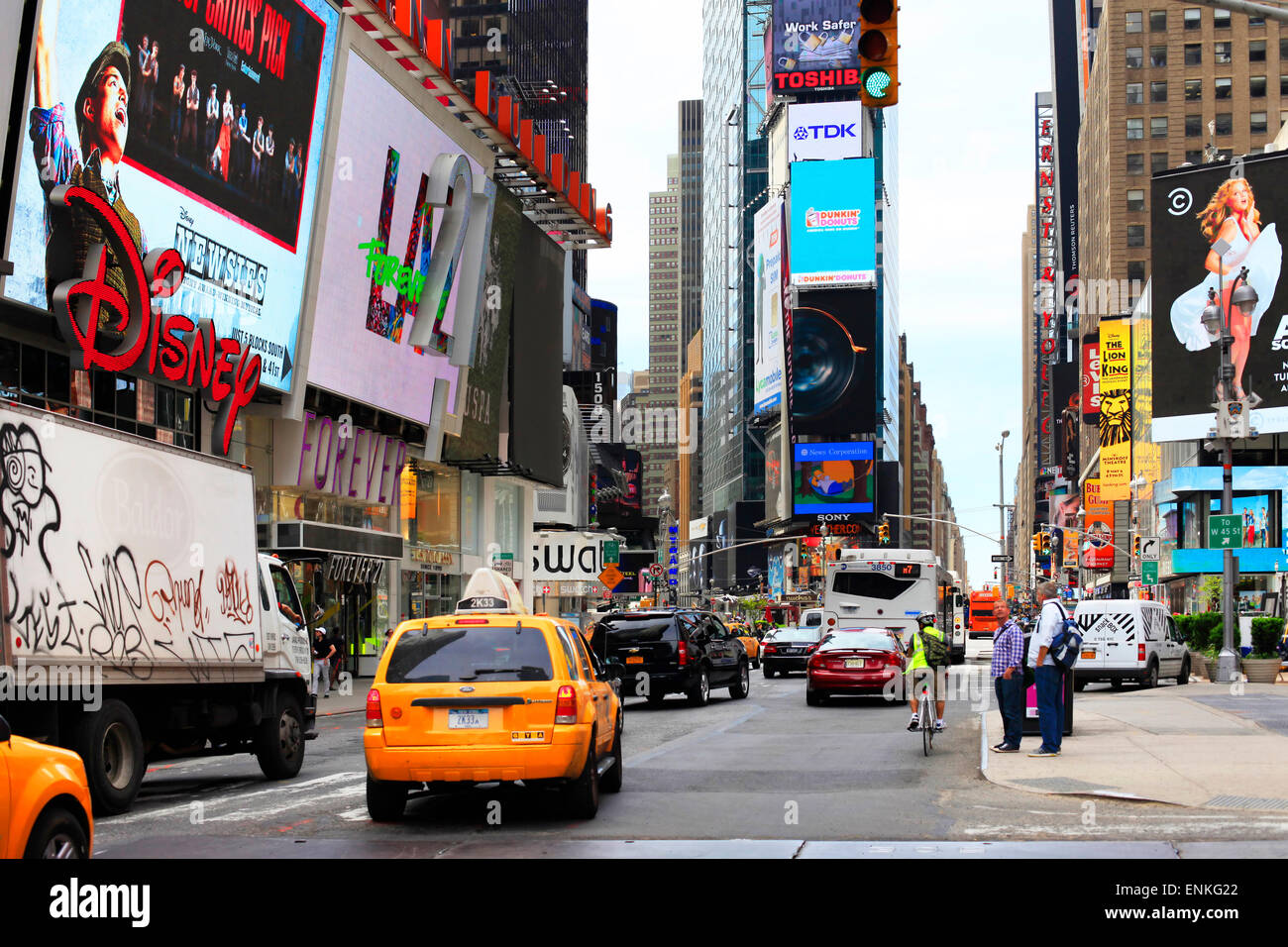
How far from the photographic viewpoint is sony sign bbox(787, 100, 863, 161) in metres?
168

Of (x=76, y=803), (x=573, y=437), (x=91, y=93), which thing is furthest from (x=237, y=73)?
(x=573, y=437)

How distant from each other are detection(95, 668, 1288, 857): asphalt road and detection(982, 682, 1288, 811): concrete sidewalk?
363 millimetres

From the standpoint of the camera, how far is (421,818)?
13.1 metres

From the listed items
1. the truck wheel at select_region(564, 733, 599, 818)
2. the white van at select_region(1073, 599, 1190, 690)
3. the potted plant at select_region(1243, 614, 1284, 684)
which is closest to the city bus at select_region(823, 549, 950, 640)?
the potted plant at select_region(1243, 614, 1284, 684)

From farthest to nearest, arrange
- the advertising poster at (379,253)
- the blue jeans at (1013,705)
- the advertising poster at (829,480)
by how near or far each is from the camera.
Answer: the advertising poster at (829,480), the advertising poster at (379,253), the blue jeans at (1013,705)

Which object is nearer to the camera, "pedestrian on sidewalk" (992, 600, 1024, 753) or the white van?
"pedestrian on sidewalk" (992, 600, 1024, 753)

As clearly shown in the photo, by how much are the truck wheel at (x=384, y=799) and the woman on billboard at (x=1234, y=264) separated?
2158 inches

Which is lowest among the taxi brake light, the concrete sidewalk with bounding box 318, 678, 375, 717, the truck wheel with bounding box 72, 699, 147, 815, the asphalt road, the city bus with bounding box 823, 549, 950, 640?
the concrete sidewalk with bounding box 318, 678, 375, 717

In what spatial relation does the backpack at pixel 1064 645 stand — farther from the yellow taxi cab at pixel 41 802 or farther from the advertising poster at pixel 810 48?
the advertising poster at pixel 810 48

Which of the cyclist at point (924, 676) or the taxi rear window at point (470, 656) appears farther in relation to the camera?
the cyclist at point (924, 676)

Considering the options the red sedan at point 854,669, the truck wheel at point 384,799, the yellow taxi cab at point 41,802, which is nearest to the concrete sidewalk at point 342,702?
the red sedan at point 854,669

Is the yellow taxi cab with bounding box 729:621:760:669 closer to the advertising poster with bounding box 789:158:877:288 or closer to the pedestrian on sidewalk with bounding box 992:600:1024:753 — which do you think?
the pedestrian on sidewalk with bounding box 992:600:1024:753

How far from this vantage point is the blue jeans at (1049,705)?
55.5 feet

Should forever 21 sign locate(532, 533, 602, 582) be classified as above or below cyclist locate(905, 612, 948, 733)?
above
